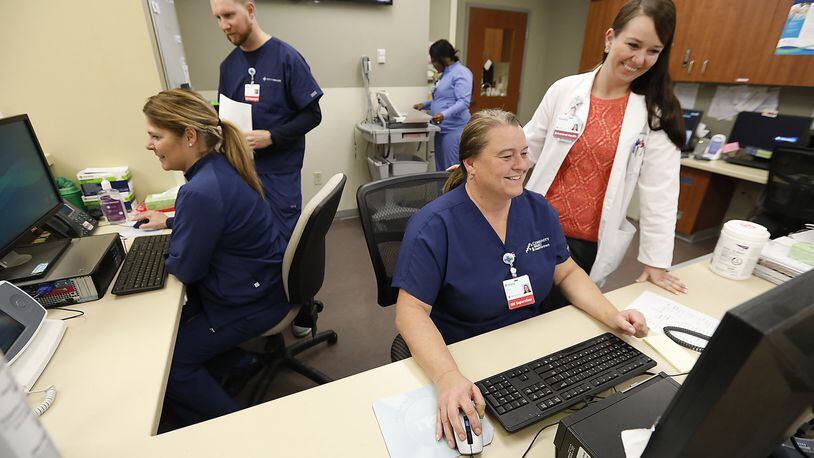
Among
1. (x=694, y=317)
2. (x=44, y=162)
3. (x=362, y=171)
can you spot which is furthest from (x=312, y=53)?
(x=694, y=317)

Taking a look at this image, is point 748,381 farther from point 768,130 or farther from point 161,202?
point 768,130

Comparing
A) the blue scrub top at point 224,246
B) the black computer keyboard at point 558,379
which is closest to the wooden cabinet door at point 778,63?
the black computer keyboard at point 558,379

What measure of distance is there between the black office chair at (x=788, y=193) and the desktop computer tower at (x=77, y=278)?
2.91 meters

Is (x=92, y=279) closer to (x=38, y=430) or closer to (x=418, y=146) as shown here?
(x=38, y=430)

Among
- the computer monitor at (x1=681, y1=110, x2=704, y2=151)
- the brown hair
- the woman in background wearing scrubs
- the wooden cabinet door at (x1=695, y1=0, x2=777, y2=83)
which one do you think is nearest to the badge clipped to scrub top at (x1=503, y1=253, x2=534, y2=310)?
the brown hair

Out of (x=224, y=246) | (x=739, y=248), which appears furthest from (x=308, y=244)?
(x=739, y=248)

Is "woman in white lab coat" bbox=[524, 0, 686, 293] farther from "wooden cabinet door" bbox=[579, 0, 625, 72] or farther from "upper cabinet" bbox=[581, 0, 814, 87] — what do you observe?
"wooden cabinet door" bbox=[579, 0, 625, 72]

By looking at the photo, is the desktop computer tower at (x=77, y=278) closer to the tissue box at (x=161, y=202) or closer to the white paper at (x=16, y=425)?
the tissue box at (x=161, y=202)

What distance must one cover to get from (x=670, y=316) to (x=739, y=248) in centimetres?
41

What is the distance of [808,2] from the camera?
8.36 ft

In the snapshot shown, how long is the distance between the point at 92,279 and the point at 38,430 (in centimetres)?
71

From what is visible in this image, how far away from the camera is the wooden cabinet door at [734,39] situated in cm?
279

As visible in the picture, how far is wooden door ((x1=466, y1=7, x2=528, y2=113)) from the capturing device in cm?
512

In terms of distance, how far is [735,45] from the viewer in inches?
115
